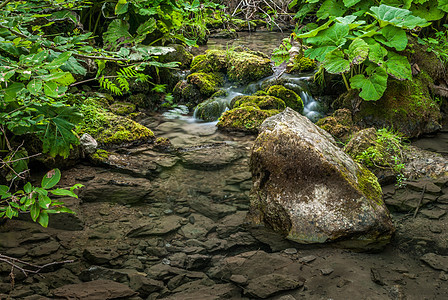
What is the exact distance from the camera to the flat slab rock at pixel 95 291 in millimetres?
2502

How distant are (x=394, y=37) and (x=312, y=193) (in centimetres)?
328

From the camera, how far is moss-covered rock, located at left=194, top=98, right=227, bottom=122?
283 inches

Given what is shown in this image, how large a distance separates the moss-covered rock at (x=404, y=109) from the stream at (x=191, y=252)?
1.83m

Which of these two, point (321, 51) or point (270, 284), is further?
point (321, 51)

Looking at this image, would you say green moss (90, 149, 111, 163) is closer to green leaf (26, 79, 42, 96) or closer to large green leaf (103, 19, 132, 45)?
large green leaf (103, 19, 132, 45)

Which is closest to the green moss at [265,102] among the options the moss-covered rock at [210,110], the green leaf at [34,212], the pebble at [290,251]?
the moss-covered rock at [210,110]

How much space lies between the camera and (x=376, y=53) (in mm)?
5309

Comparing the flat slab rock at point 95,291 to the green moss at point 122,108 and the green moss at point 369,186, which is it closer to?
the green moss at point 369,186

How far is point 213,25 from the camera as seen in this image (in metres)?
14.2

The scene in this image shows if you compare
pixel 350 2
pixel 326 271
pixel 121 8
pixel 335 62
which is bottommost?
pixel 326 271

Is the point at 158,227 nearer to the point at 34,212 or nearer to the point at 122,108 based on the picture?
the point at 34,212

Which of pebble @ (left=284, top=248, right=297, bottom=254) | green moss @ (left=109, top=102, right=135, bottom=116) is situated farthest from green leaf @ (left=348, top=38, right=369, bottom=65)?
green moss @ (left=109, top=102, right=135, bottom=116)

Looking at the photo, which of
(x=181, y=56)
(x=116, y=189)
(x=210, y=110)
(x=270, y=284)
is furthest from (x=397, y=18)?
(x=181, y=56)

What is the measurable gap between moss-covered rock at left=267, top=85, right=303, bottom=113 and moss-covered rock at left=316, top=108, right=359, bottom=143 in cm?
99
